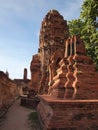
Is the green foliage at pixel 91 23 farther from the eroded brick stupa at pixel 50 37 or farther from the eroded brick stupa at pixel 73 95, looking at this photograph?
the eroded brick stupa at pixel 50 37

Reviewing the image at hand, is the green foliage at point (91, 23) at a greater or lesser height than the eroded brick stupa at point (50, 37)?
lesser

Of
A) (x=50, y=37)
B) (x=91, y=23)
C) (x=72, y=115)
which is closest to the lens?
(x=72, y=115)

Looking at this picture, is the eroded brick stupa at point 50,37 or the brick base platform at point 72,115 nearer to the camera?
the brick base platform at point 72,115

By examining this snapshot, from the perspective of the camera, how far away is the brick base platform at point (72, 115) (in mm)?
6164

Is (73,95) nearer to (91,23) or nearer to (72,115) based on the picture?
(72,115)

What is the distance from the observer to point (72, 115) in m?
6.36

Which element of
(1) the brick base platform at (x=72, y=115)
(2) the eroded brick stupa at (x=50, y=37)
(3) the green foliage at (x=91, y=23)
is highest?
(2) the eroded brick stupa at (x=50, y=37)

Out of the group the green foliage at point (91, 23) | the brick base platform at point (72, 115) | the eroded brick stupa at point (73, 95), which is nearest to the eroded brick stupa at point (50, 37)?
the green foliage at point (91, 23)

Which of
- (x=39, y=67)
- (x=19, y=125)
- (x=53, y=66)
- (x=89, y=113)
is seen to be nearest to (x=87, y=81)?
(x=89, y=113)

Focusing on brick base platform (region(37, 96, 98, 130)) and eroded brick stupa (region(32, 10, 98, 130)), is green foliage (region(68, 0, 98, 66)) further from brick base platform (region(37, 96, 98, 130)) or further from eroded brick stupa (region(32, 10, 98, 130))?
brick base platform (region(37, 96, 98, 130))

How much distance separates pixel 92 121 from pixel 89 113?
0.29 m

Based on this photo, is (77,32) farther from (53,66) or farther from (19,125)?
(19,125)

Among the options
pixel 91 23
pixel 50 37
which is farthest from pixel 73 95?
pixel 50 37

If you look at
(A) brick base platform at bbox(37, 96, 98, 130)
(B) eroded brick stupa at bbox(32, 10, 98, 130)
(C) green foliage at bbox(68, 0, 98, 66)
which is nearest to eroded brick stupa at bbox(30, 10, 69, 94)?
(C) green foliage at bbox(68, 0, 98, 66)
